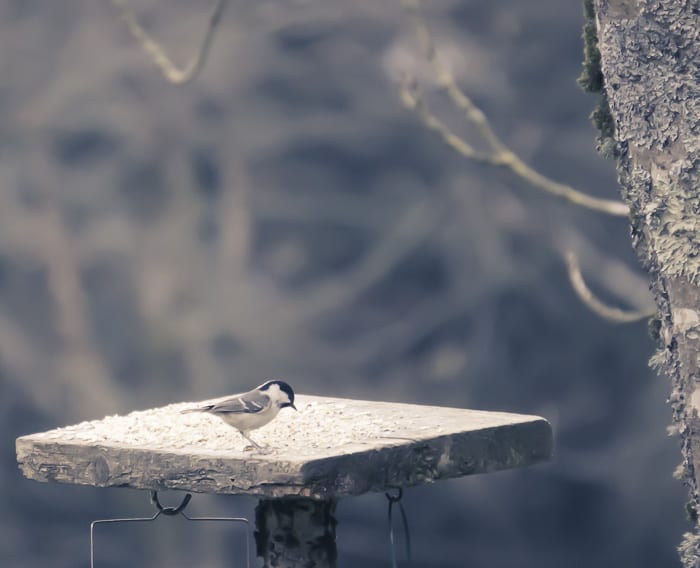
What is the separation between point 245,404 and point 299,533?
0.31m

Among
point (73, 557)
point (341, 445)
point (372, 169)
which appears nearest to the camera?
point (341, 445)

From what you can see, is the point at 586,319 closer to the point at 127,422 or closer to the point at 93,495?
the point at 93,495

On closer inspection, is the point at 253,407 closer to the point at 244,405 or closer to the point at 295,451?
the point at 244,405

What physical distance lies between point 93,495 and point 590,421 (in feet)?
9.01

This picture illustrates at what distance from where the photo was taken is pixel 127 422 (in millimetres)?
2467

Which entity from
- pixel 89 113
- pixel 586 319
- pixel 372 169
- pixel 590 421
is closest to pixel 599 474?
pixel 590 421

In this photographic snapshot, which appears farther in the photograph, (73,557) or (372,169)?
(73,557)

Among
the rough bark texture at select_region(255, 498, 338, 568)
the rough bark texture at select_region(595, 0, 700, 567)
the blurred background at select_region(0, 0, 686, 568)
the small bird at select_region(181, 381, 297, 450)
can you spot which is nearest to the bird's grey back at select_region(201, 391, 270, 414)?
the small bird at select_region(181, 381, 297, 450)

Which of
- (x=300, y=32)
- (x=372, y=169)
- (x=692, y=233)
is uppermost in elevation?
(x=300, y=32)

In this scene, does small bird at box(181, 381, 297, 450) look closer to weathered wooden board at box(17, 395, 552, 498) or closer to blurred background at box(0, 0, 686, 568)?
weathered wooden board at box(17, 395, 552, 498)

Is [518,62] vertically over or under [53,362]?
over

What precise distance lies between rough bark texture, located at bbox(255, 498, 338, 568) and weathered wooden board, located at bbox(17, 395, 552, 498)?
14 cm

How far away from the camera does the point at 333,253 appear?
7.50 m

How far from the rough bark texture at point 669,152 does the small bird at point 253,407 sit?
650 millimetres
